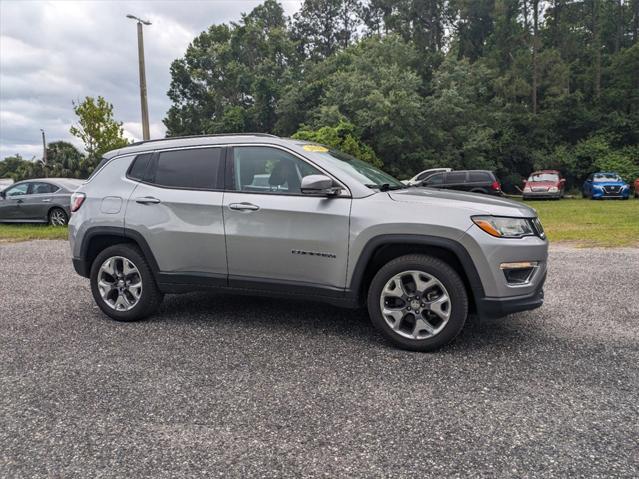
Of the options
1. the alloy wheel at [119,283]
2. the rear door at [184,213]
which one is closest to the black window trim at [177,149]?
the rear door at [184,213]

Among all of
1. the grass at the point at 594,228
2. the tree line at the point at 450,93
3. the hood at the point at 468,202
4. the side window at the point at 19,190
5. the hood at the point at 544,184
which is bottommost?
the grass at the point at 594,228

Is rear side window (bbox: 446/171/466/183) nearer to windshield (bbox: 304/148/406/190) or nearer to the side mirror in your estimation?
windshield (bbox: 304/148/406/190)

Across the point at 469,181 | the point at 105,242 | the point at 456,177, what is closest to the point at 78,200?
the point at 105,242

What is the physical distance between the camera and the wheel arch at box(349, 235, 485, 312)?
377cm

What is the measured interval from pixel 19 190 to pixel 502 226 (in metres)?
14.5

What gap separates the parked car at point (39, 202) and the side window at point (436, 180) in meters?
12.7

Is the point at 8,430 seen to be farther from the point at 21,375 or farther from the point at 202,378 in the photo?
the point at 202,378

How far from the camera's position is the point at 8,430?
2.83 metres

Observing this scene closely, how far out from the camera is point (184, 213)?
4.55m

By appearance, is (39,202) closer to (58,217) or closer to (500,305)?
(58,217)

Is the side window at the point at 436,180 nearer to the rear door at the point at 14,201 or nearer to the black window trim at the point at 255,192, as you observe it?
the rear door at the point at 14,201

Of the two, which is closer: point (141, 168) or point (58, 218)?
point (141, 168)

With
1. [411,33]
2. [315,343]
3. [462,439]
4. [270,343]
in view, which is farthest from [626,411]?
[411,33]

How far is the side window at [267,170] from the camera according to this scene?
4.30 m
